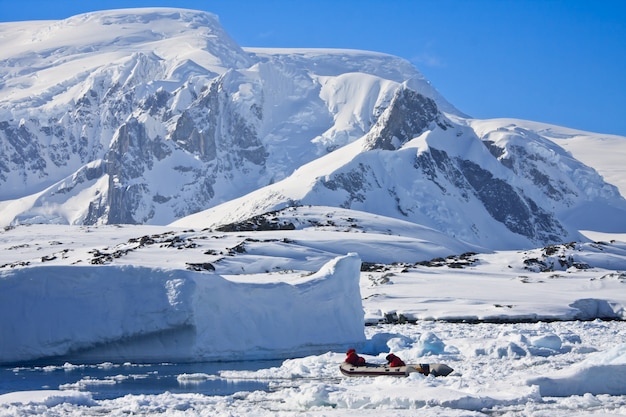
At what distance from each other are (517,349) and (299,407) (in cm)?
1419

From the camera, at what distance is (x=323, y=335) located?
42.6 meters

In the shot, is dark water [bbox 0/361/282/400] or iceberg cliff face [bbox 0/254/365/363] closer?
dark water [bbox 0/361/282/400]

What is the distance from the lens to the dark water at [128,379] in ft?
104

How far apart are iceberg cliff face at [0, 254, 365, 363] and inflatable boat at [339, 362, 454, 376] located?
23.8 ft

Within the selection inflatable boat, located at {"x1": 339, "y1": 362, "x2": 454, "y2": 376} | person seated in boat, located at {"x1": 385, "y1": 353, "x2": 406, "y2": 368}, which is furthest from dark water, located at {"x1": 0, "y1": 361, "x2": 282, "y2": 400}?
person seated in boat, located at {"x1": 385, "y1": 353, "x2": 406, "y2": 368}

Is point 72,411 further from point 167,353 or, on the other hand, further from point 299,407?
point 167,353

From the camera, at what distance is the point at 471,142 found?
18162cm

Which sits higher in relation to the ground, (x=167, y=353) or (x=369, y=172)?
(x=369, y=172)

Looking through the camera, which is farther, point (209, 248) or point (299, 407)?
point (209, 248)

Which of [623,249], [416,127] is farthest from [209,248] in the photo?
[416,127]

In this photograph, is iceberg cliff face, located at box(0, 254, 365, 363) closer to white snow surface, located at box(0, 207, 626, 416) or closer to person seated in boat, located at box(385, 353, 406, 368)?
white snow surface, located at box(0, 207, 626, 416)

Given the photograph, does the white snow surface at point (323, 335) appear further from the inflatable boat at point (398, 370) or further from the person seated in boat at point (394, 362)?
the person seated in boat at point (394, 362)

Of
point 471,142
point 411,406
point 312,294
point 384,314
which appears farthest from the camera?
point 471,142

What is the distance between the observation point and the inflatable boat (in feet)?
108
